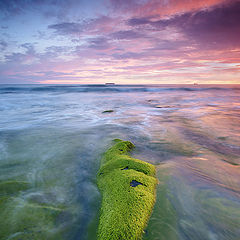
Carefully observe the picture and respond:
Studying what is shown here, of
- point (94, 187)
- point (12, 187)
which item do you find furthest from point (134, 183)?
point (12, 187)

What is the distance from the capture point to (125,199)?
7.84ft

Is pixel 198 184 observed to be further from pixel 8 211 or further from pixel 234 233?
pixel 8 211

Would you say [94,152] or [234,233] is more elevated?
[234,233]

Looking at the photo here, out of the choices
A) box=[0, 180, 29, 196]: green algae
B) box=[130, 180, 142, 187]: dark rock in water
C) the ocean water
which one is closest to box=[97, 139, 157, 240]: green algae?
box=[130, 180, 142, 187]: dark rock in water

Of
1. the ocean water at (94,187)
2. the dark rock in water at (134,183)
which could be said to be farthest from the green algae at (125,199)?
the ocean water at (94,187)

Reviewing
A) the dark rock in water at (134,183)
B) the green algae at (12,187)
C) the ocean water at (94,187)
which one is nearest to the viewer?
the ocean water at (94,187)

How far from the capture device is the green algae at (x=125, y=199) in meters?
2.02

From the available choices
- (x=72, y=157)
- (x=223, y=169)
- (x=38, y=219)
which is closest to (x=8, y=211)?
(x=38, y=219)

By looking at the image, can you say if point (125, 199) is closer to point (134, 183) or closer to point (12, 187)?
point (134, 183)

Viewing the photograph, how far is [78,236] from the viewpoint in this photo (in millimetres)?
2295

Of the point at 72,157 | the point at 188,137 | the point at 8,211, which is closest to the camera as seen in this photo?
the point at 8,211

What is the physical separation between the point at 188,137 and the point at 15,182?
6005 millimetres

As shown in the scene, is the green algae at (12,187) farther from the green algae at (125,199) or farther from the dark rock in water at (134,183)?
the dark rock in water at (134,183)

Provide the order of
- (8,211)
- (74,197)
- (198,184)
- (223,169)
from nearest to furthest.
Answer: (8,211) < (74,197) < (198,184) < (223,169)
